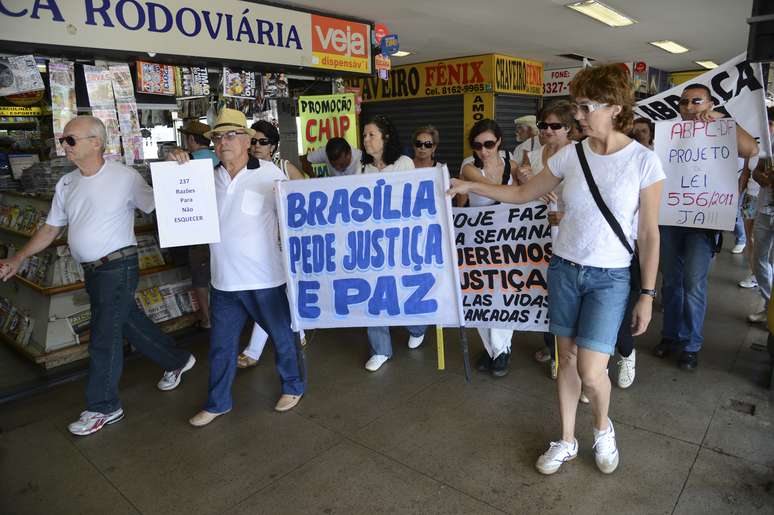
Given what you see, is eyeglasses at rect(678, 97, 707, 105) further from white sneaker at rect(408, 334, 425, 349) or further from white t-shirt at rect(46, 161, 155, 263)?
white t-shirt at rect(46, 161, 155, 263)

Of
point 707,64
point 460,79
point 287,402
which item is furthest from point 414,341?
point 707,64

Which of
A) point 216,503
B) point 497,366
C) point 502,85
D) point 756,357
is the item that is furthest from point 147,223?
point 502,85

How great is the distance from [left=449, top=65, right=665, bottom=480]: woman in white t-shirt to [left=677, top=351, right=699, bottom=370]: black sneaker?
1617 mm

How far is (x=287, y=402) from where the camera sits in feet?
11.8

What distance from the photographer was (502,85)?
10570 mm

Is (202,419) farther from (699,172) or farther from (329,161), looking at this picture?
(699,172)

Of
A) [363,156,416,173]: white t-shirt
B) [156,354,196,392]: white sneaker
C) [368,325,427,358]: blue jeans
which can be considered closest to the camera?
[363,156,416,173]: white t-shirt

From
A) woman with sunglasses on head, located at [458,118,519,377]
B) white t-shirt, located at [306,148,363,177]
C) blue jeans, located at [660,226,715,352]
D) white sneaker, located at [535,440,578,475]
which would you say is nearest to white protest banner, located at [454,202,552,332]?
woman with sunglasses on head, located at [458,118,519,377]

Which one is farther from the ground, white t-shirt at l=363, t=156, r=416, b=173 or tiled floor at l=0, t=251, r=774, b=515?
white t-shirt at l=363, t=156, r=416, b=173

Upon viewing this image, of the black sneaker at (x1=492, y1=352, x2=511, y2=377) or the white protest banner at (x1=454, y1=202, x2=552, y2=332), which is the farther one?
the black sneaker at (x1=492, y1=352, x2=511, y2=377)

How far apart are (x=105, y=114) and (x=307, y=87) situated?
277cm

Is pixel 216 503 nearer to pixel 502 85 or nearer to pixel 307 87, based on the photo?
pixel 307 87

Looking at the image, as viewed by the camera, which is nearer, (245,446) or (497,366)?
(245,446)

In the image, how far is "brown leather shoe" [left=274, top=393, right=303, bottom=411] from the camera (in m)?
3.56
